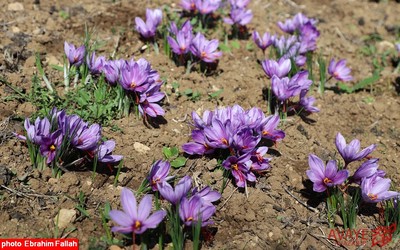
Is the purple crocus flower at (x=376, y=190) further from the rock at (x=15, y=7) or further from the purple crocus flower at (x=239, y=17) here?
the rock at (x=15, y=7)

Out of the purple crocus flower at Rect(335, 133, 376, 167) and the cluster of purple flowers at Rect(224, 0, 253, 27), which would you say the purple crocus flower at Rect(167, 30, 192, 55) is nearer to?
the cluster of purple flowers at Rect(224, 0, 253, 27)

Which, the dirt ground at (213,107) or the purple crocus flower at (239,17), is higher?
the purple crocus flower at (239,17)

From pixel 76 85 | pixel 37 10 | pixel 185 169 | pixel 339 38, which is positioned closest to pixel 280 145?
pixel 185 169

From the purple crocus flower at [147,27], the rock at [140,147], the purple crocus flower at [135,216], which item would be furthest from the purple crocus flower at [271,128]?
the purple crocus flower at [147,27]

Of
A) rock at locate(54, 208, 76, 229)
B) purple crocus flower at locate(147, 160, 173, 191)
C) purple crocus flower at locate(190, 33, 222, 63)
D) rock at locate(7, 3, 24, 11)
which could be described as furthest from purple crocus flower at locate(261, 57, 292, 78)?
rock at locate(7, 3, 24, 11)

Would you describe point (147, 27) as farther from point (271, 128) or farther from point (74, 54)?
point (271, 128)

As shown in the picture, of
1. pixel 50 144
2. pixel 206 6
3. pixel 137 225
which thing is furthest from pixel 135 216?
pixel 206 6
